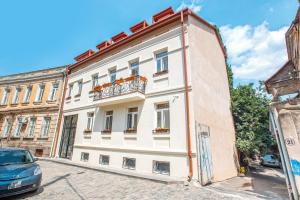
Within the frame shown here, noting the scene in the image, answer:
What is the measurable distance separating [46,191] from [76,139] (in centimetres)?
742

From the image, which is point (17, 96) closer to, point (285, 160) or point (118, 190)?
point (118, 190)

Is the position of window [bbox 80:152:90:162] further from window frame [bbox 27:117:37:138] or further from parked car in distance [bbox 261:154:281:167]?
parked car in distance [bbox 261:154:281:167]

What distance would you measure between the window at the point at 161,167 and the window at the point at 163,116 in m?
1.80

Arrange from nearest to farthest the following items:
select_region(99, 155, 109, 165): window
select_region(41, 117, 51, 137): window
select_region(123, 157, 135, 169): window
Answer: select_region(123, 157, 135, 169): window
select_region(99, 155, 109, 165): window
select_region(41, 117, 51, 137): window

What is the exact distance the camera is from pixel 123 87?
10.4 meters

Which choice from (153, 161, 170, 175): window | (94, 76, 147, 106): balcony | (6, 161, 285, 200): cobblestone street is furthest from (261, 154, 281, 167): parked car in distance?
(94, 76, 147, 106): balcony

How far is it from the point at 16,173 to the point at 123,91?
624cm

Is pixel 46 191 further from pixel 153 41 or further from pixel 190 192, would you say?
pixel 153 41

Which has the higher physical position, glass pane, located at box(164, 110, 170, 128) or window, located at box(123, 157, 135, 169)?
glass pane, located at box(164, 110, 170, 128)

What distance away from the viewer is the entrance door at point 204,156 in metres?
7.47

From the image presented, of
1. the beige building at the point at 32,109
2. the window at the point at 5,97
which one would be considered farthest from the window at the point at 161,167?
the window at the point at 5,97

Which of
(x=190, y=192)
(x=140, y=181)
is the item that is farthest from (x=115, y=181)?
(x=190, y=192)

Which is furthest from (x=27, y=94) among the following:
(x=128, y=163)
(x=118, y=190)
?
(x=118, y=190)

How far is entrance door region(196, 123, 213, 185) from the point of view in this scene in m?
7.47
